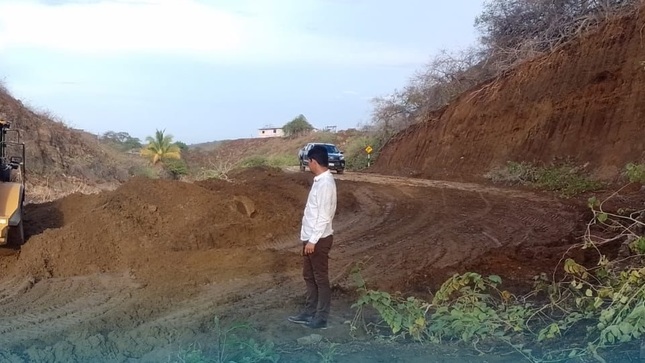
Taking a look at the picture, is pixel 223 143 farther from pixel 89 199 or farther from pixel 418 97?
pixel 89 199

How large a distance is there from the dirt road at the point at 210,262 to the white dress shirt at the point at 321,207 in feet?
3.63

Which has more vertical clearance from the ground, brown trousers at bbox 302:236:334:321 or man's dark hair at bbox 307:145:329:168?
man's dark hair at bbox 307:145:329:168

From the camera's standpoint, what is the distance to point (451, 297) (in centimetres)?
872

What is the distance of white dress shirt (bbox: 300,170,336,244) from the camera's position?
7711 mm

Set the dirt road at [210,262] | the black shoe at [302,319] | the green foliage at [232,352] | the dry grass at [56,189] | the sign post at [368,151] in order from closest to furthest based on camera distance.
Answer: the green foliage at [232,352] < the dirt road at [210,262] < the black shoe at [302,319] < the dry grass at [56,189] < the sign post at [368,151]

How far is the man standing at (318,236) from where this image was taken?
773 cm

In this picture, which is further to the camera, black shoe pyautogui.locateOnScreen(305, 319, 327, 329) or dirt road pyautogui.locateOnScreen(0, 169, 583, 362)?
black shoe pyautogui.locateOnScreen(305, 319, 327, 329)

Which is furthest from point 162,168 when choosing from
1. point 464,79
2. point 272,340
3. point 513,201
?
point 272,340

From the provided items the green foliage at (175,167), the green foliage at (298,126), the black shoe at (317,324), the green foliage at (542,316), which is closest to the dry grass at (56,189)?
the green foliage at (175,167)

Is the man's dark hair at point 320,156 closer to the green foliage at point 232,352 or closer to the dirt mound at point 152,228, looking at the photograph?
the green foliage at point 232,352

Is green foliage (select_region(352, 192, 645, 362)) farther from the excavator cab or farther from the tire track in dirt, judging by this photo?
the excavator cab

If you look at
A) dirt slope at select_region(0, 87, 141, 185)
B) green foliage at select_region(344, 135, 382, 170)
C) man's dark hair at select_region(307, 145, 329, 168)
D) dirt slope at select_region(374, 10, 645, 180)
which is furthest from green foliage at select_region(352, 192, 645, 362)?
green foliage at select_region(344, 135, 382, 170)

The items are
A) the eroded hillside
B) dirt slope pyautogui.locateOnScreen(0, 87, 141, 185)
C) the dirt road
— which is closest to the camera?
the dirt road

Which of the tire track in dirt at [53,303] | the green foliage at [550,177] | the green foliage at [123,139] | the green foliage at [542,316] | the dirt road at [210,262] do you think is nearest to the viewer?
the green foliage at [542,316]
